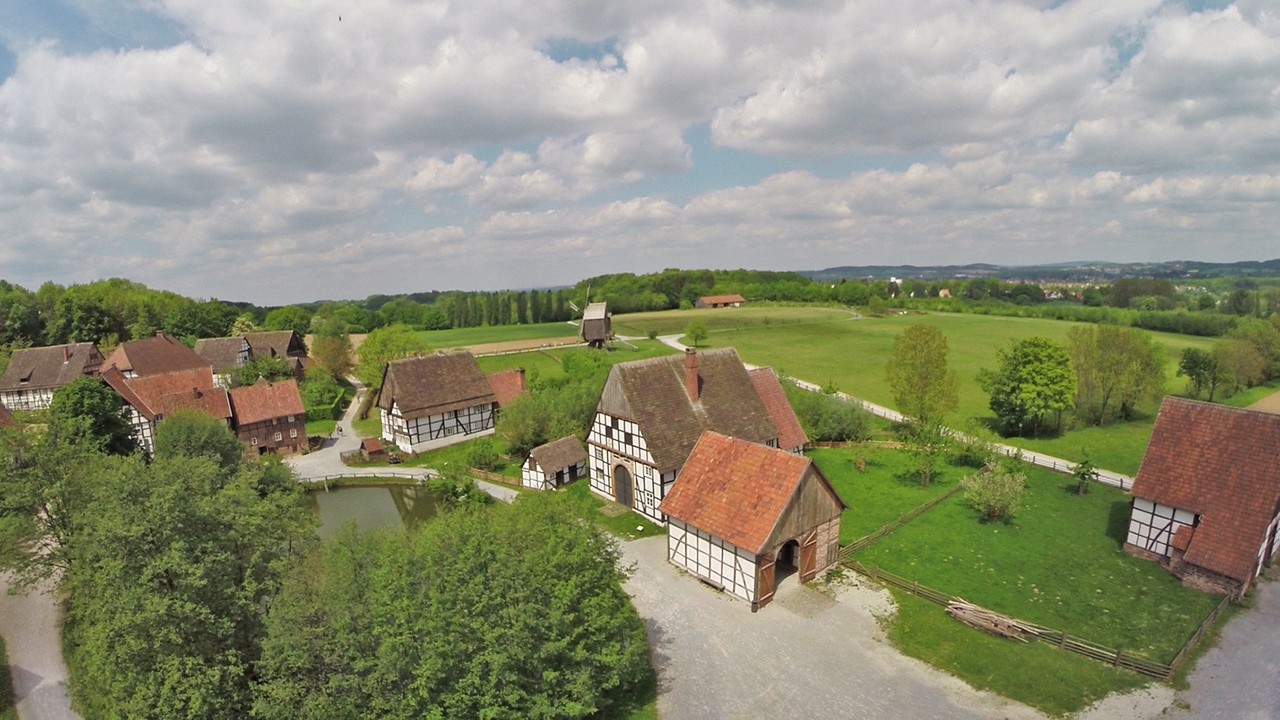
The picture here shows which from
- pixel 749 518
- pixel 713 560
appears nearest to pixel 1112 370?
pixel 749 518

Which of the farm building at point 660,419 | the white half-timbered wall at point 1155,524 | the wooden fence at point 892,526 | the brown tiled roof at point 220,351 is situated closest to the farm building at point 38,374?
the brown tiled roof at point 220,351

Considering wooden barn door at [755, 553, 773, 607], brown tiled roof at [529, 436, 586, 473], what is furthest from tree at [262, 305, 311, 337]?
wooden barn door at [755, 553, 773, 607]

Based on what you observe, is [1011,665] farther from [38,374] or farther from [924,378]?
[38,374]

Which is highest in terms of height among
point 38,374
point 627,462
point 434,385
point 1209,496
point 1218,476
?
point 38,374

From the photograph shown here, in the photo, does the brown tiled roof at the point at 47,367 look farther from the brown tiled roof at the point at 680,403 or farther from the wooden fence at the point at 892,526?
the wooden fence at the point at 892,526

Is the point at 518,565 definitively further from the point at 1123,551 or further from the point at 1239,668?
the point at 1123,551

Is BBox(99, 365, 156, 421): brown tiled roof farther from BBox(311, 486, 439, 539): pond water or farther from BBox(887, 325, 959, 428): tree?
BBox(887, 325, 959, 428): tree
